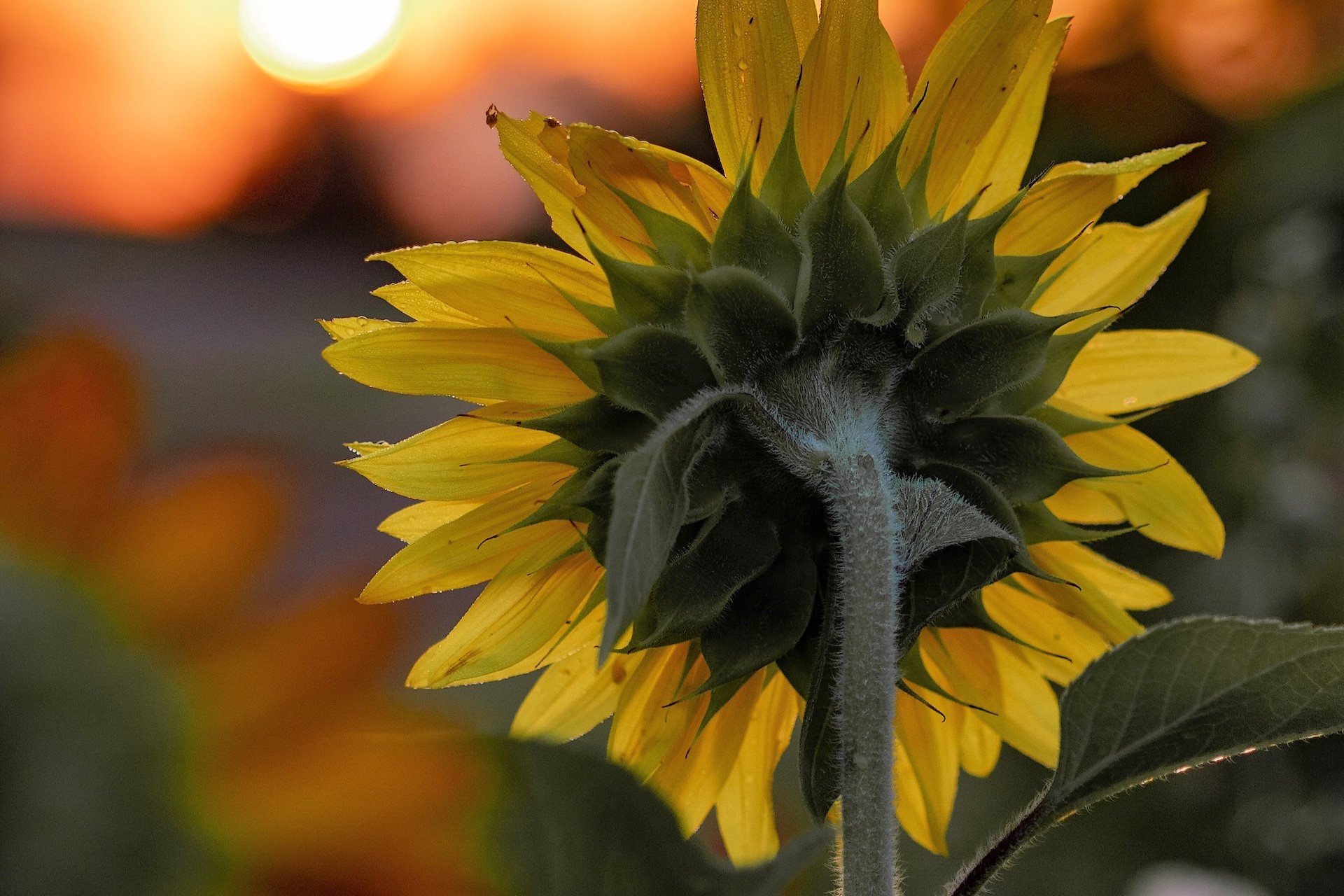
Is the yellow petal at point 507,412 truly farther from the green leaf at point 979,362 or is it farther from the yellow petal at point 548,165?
the green leaf at point 979,362

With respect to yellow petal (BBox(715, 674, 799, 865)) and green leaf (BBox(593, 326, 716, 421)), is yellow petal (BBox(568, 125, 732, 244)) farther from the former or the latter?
yellow petal (BBox(715, 674, 799, 865))

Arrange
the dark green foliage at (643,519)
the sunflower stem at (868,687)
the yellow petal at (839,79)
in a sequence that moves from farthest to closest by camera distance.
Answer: the yellow petal at (839,79) < the sunflower stem at (868,687) < the dark green foliage at (643,519)

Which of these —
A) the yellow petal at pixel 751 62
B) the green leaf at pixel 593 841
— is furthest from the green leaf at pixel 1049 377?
the green leaf at pixel 593 841

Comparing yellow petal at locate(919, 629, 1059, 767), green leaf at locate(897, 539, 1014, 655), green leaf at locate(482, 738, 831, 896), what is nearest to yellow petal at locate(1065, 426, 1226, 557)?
yellow petal at locate(919, 629, 1059, 767)

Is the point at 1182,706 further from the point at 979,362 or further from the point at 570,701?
the point at 570,701

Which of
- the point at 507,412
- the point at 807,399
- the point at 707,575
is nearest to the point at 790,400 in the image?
the point at 807,399

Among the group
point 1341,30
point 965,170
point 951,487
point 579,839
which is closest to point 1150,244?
point 965,170
